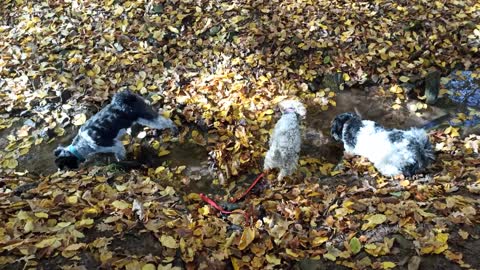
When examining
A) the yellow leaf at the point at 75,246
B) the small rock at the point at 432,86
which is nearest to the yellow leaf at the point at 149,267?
the yellow leaf at the point at 75,246

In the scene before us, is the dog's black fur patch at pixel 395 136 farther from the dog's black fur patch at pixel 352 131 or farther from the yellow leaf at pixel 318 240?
the yellow leaf at pixel 318 240

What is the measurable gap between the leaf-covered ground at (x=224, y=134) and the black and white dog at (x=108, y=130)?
391 mm

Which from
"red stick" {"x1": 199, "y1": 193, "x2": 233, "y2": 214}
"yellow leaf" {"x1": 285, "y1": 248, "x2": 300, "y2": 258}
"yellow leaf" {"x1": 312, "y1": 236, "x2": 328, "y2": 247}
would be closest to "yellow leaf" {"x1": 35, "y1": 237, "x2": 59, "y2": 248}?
"red stick" {"x1": 199, "y1": 193, "x2": 233, "y2": 214}

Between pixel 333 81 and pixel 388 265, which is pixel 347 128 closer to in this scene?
pixel 333 81

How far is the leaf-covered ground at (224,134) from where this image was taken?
4238 millimetres

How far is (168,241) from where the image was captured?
4.25 metres

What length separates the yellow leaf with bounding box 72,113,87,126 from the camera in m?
6.97

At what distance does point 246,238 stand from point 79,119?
389 cm

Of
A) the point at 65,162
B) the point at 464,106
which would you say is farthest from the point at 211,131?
the point at 464,106

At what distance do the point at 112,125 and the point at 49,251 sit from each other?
8.28 ft

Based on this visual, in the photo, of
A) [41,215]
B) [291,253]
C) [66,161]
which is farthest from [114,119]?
[291,253]

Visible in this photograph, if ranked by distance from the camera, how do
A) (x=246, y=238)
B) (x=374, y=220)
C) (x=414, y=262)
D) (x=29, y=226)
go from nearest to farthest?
(x=414, y=262), (x=29, y=226), (x=246, y=238), (x=374, y=220)

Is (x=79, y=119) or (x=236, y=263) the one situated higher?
(x=79, y=119)

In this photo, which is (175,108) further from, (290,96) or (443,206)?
(443,206)
